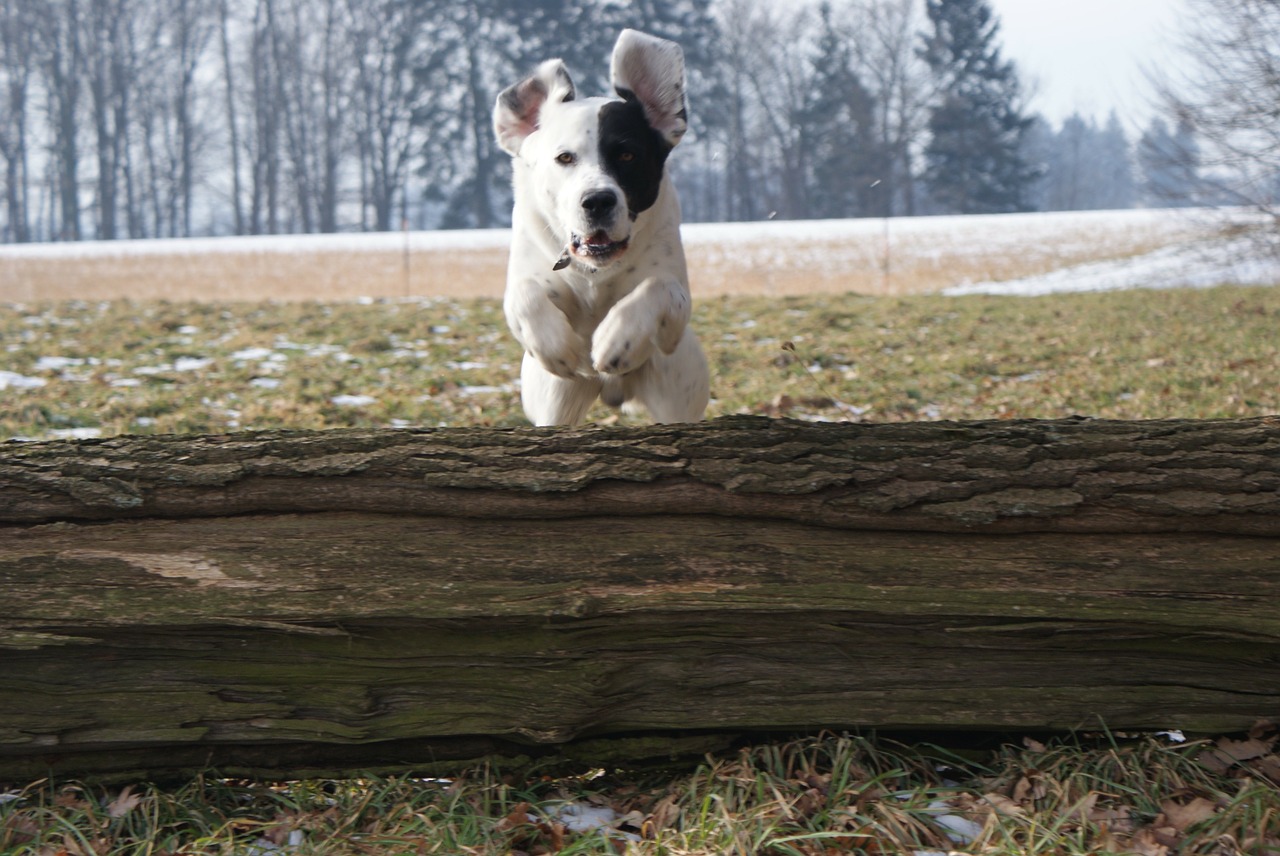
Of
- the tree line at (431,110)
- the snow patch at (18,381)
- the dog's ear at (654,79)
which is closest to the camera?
the dog's ear at (654,79)

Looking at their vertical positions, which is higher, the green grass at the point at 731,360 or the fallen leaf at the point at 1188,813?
the green grass at the point at 731,360

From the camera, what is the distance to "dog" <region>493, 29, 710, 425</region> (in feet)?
10.9

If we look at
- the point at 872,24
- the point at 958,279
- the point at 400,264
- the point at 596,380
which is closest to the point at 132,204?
the point at 400,264

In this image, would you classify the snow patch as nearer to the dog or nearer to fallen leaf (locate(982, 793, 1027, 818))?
the dog

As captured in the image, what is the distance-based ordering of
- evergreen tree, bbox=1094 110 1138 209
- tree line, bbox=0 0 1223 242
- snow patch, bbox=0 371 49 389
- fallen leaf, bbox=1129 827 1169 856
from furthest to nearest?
evergreen tree, bbox=1094 110 1138 209, tree line, bbox=0 0 1223 242, snow patch, bbox=0 371 49 389, fallen leaf, bbox=1129 827 1169 856

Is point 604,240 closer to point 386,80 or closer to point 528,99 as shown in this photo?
point 528,99

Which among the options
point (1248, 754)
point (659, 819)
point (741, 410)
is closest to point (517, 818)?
point (659, 819)

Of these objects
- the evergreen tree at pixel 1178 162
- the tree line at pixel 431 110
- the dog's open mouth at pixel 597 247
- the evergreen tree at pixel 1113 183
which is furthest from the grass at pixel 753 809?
the evergreen tree at pixel 1113 183

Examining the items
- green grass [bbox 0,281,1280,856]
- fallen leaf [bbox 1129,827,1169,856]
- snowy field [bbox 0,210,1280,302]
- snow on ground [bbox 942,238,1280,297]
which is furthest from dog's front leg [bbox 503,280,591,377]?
snowy field [bbox 0,210,1280,302]

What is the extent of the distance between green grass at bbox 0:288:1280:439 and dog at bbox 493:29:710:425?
2.85 meters

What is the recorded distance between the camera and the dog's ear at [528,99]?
3.61 m

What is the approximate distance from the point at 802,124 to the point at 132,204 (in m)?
20.3

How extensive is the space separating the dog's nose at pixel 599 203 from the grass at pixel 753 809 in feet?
5.08

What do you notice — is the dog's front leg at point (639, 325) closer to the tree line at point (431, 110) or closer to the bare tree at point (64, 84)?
the tree line at point (431, 110)
